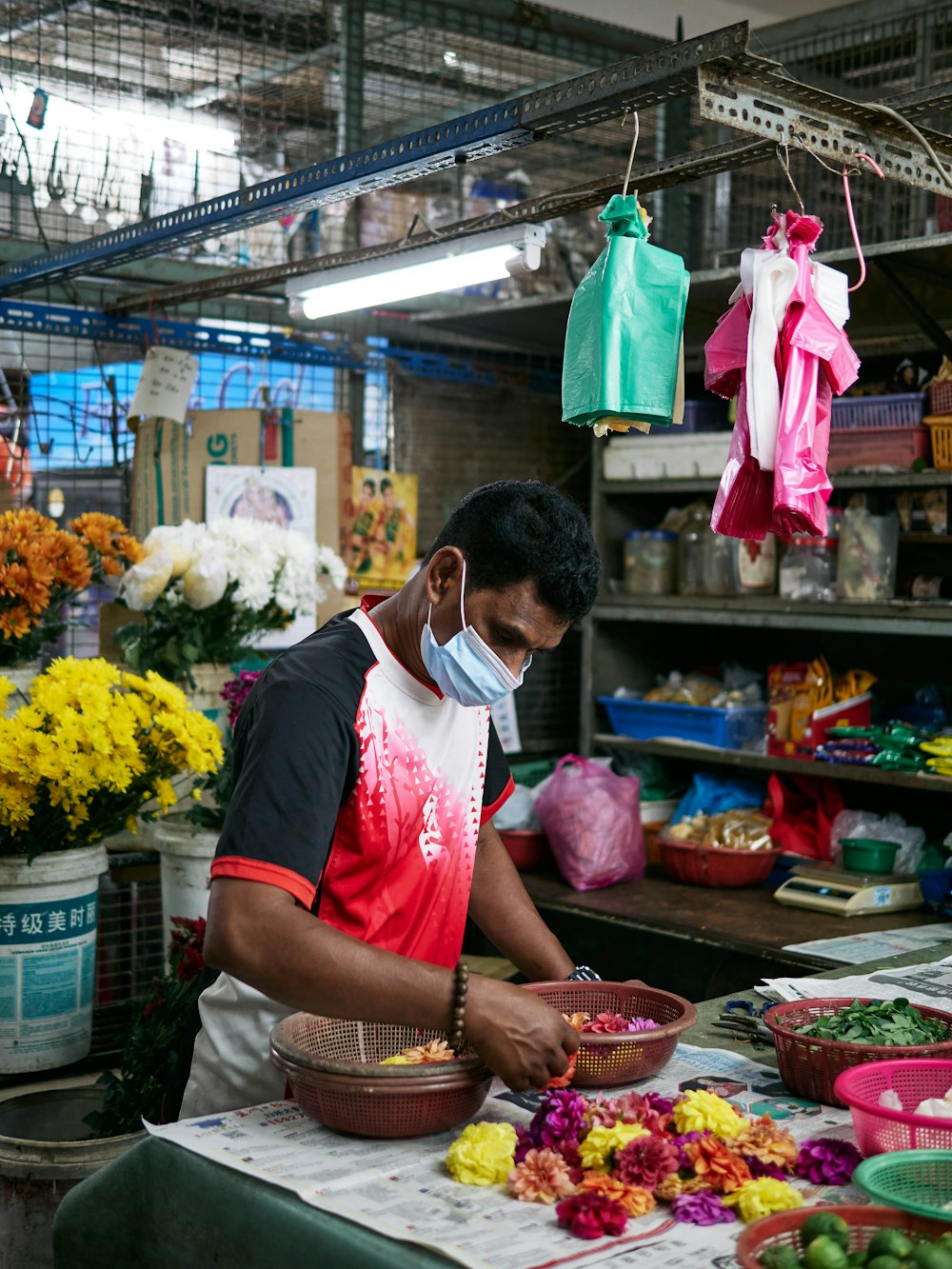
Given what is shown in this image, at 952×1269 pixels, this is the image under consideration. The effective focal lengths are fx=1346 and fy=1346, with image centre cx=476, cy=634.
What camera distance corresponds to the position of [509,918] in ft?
8.18

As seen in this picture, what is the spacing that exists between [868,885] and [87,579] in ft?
7.82

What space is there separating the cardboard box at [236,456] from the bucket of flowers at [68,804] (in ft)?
4.18

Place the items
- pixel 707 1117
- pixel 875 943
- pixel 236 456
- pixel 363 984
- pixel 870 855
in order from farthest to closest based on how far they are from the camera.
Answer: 1. pixel 236 456
2. pixel 870 855
3. pixel 875 943
4. pixel 363 984
5. pixel 707 1117

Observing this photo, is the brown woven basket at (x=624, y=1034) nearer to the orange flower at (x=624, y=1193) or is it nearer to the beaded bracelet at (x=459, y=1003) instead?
the beaded bracelet at (x=459, y=1003)

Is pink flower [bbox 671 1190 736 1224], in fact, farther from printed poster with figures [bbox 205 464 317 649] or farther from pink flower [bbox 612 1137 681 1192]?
printed poster with figures [bbox 205 464 317 649]

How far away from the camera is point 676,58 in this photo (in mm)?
1907

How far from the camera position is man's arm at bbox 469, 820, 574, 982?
246 cm

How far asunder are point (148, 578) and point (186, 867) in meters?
0.80

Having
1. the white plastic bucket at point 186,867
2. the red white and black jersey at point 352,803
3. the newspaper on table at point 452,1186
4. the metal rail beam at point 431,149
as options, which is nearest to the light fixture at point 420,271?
the metal rail beam at point 431,149

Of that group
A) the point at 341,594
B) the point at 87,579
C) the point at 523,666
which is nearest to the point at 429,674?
the point at 523,666

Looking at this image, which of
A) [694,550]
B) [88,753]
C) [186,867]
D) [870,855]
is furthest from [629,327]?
[694,550]

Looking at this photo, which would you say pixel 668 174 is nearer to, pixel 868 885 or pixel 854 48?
pixel 868 885

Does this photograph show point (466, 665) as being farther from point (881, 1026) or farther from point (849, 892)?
point (849, 892)

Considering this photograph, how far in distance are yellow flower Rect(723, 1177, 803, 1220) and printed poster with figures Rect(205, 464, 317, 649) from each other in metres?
3.16
